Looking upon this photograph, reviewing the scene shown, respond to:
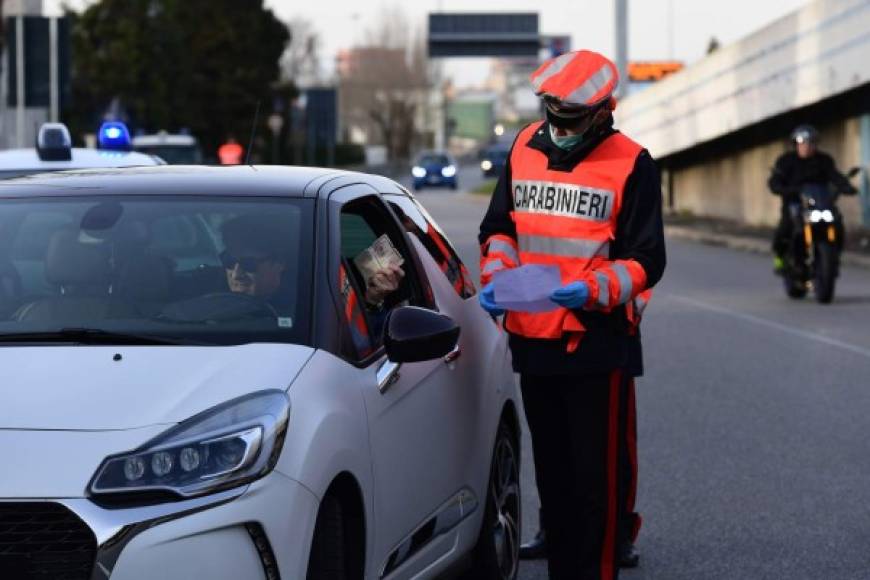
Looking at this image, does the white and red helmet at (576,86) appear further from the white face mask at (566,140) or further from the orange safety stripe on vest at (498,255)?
the orange safety stripe on vest at (498,255)

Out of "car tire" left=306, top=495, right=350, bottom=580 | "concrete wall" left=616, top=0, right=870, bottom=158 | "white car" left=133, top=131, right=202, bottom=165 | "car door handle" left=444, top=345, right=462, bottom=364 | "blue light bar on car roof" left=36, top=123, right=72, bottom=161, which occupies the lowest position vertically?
"car tire" left=306, top=495, right=350, bottom=580

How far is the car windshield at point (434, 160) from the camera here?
81.6m

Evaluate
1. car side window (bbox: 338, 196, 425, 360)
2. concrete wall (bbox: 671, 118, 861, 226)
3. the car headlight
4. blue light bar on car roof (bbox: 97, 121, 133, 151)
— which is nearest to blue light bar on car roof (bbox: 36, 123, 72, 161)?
blue light bar on car roof (bbox: 97, 121, 133, 151)

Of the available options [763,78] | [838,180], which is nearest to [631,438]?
[838,180]

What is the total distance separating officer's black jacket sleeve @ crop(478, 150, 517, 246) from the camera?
20.6ft

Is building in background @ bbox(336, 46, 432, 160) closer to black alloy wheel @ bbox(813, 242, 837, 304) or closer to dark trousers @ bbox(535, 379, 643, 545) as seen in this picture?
black alloy wheel @ bbox(813, 242, 837, 304)

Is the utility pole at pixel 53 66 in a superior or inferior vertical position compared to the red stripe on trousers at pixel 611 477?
superior

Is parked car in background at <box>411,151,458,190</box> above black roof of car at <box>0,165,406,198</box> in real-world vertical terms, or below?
above

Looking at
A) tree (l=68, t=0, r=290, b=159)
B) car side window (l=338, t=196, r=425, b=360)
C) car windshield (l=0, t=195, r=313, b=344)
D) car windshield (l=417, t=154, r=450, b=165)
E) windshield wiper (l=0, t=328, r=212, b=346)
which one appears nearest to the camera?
windshield wiper (l=0, t=328, r=212, b=346)

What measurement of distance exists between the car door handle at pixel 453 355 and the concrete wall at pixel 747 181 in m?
24.0

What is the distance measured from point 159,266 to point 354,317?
588 millimetres

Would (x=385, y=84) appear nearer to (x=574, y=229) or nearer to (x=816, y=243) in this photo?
(x=816, y=243)

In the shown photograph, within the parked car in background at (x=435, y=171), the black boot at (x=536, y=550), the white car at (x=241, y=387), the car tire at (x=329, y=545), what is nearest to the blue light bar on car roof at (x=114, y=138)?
the black boot at (x=536, y=550)

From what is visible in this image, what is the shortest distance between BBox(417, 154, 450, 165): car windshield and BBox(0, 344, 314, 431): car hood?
251ft
